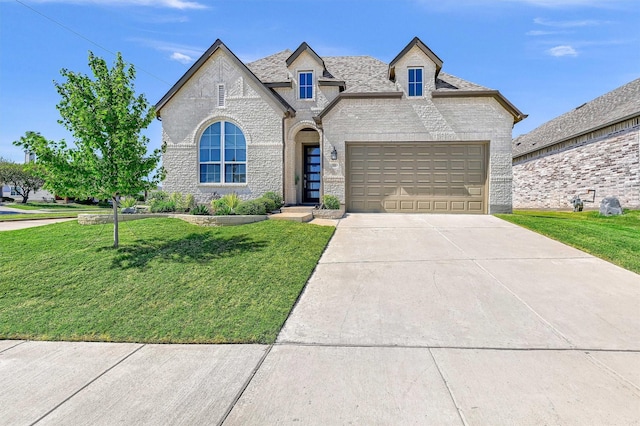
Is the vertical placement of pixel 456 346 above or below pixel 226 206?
below

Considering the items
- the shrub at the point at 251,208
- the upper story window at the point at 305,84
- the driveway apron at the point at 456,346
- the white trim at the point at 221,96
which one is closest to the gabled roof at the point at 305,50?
the upper story window at the point at 305,84

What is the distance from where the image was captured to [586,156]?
19.4m

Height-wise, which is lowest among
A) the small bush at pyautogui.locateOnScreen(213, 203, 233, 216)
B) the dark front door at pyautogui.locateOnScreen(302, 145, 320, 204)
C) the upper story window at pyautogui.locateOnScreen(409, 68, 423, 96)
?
the small bush at pyautogui.locateOnScreen(213, 203, 233, 216)

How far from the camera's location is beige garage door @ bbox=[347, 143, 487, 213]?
553 inches

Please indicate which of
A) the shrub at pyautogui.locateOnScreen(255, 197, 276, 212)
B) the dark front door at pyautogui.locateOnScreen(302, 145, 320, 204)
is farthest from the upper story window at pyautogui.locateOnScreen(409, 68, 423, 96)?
the shrub at pyautogui.locateOnScreen(255, 197, 276, 212)

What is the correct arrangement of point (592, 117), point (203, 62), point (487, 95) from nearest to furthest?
point (487, 95) → point (203, 62) → point (592, 117)

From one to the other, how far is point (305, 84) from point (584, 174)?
17.2 m

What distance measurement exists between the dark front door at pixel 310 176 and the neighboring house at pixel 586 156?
49.7ft

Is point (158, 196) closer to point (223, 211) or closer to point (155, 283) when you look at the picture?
point (223, 211)

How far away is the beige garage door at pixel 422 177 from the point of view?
46.1 ft

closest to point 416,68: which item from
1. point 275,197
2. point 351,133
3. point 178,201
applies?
point 351,133

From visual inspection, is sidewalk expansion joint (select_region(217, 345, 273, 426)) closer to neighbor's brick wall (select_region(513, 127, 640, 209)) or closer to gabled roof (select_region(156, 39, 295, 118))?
gabled roof (select_region(156, 39, 295, 118))

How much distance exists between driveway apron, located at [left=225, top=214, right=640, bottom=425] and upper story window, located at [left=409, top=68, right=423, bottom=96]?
9.23m

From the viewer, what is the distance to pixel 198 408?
265cm
